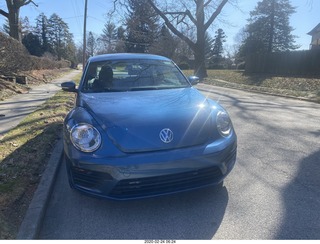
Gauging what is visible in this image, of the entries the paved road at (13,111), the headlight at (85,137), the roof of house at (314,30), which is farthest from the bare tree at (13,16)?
the roof of house at (314,30)

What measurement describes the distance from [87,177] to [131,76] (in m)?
2.11

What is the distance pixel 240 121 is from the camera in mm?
7391

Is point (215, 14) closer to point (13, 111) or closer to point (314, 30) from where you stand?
point (13, 111)

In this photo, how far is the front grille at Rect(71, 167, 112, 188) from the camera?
2.84 metres

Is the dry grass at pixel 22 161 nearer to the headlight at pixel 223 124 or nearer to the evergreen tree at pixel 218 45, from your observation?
the headlight at pixel 223 124

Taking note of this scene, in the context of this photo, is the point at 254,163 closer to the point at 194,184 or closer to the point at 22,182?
the point at 194,184

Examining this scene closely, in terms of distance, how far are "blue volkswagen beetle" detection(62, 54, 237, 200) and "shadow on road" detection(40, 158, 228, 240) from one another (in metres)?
0.28

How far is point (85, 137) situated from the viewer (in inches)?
117

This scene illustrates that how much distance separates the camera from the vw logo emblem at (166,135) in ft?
9.56

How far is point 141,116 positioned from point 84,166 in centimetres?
77

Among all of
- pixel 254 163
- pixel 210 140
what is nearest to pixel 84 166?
pixel 210 140

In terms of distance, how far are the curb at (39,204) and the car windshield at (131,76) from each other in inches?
47.3

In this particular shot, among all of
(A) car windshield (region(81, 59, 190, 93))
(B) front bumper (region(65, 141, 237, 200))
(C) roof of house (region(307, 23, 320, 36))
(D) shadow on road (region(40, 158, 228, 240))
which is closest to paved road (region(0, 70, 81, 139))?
(A) car windshield (region(81, 59, 190, 93))
